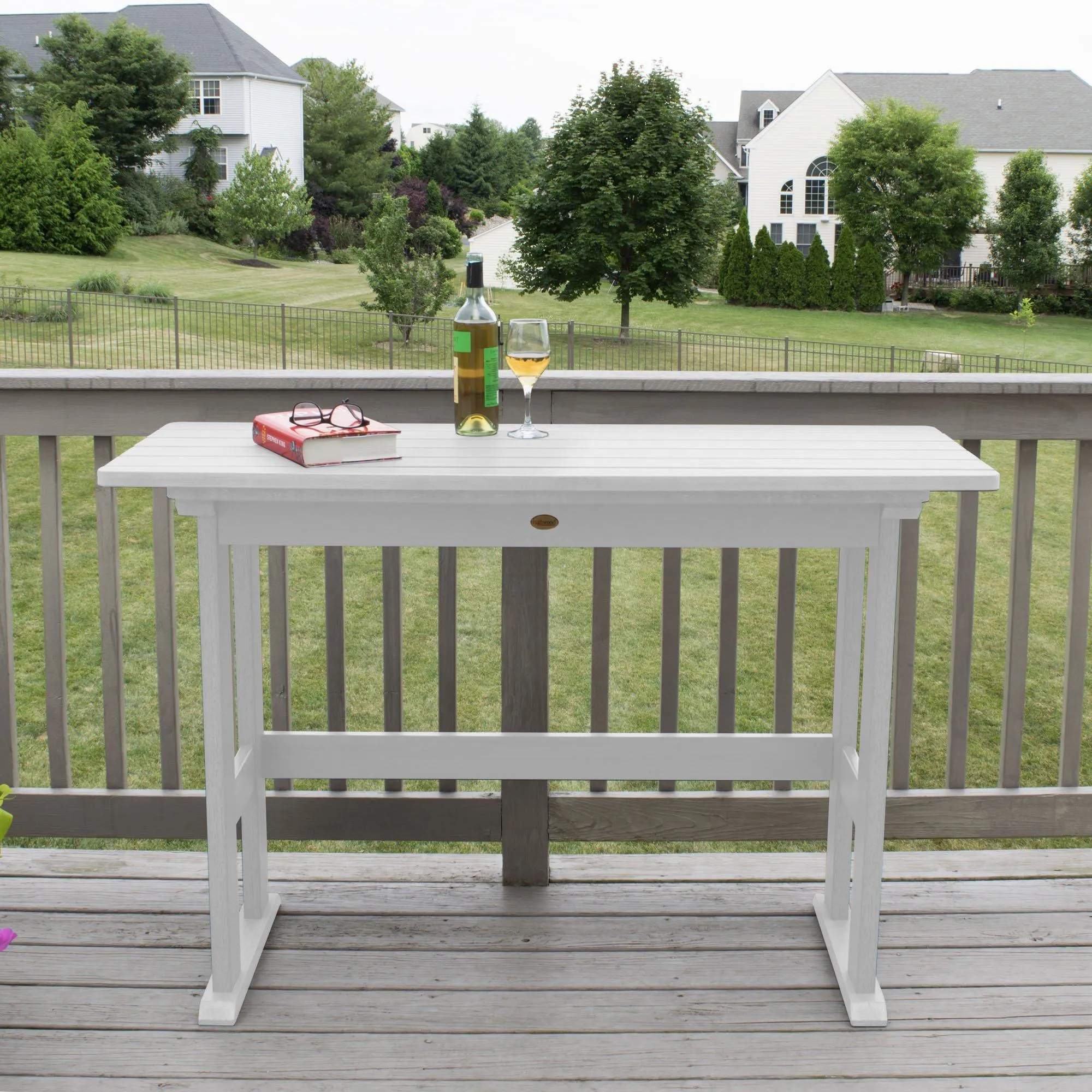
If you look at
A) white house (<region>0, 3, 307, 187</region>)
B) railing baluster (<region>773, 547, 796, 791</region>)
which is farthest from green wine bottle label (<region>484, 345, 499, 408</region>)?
white house (<region>0, 3, 307, 187</region>)

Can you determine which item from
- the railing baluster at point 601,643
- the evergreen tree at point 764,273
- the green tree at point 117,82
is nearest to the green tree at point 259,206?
the green tree at point 117,82

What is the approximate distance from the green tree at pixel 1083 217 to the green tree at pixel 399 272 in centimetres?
2041

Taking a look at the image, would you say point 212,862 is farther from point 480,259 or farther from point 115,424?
point 480,259

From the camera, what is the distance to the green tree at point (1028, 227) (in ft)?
102

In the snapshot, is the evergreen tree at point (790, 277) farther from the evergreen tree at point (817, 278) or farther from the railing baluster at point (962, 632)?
the railing baluster at point (962, 632)

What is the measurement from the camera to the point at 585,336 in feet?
59.5

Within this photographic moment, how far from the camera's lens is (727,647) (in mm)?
2059

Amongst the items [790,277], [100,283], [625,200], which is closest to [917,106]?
[790,277]

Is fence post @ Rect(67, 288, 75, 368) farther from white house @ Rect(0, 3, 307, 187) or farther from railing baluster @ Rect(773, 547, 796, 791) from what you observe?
white house @ Rect(0, 3, 307, 187)

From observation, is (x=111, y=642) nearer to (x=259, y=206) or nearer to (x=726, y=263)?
(x=726, y=263)

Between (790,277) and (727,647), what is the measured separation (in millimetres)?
28996

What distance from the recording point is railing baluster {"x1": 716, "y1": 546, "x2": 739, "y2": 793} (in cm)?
204

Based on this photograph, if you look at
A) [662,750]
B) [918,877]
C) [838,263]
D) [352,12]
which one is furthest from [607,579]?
[352,12]

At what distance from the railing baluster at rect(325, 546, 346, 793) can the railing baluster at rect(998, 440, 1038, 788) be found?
1.13 metres
